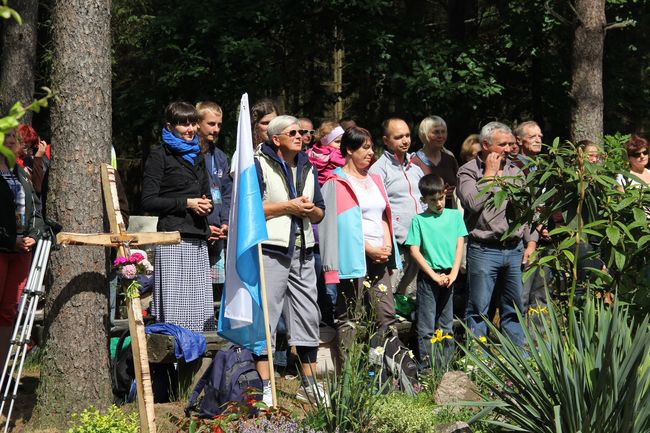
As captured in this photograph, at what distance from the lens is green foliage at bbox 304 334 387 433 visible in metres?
5.90

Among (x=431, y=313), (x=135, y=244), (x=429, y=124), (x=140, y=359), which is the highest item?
(x=429, y=124)

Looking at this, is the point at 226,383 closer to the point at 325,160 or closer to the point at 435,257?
the point at 435,257

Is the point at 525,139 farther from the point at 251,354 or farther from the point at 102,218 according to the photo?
the point at 102,218

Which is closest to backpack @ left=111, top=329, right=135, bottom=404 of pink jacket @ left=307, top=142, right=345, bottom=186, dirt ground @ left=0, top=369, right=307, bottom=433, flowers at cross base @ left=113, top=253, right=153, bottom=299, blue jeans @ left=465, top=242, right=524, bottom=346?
dirt ground @ left=0, top=369, right=307, bottom=433

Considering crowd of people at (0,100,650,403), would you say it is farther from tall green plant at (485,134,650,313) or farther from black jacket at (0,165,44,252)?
tall green plant at (485,134,650,313)

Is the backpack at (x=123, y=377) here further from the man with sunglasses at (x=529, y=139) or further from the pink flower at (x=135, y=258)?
the man with sunglasses at (x=529, y=139)

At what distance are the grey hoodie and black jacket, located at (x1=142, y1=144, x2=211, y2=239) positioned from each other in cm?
201

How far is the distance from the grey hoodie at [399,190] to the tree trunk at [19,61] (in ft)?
21.0

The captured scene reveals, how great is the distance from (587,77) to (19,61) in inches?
293

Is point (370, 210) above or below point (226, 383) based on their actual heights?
above

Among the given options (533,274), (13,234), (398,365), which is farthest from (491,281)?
(13,234)

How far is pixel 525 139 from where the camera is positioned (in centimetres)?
949

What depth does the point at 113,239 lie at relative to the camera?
6016 millimetres

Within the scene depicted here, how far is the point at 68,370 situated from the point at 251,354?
1.24 metres
